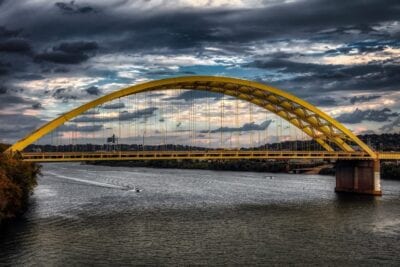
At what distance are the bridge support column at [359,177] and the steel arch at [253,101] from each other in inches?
61.3

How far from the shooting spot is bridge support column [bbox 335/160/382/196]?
61750 mm

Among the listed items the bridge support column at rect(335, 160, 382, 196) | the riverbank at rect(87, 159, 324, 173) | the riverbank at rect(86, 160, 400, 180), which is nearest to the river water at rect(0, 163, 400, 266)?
the bridge support column at rect(335, 160, 382, 196)

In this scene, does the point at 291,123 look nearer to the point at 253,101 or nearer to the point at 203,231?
the point at 253,101

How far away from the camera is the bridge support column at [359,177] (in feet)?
203

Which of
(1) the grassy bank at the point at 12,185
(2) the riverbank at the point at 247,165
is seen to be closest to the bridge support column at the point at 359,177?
(1) the grassy bank at the point at 12,185

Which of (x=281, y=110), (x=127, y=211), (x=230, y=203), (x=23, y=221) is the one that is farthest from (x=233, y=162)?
(x=23, y=221)

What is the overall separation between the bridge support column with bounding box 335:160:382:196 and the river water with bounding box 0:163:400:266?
13.8 ft

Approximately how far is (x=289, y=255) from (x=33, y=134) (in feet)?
92.0

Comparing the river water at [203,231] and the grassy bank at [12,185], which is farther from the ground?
the grassy bank at [12,185]

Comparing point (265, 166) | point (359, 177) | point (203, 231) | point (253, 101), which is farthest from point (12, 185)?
point (265, 166)

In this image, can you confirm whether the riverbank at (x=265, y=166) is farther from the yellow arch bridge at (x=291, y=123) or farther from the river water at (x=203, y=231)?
the river water at (x=203, y=231)

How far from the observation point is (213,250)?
30891mm

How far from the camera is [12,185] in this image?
3734cm

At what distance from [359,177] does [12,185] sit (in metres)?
42.4
